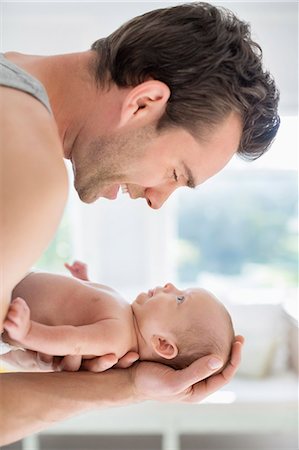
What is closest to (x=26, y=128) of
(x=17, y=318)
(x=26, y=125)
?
(x=26, y=125)

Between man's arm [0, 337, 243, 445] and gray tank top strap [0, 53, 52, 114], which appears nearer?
gray tank top strap [0, 53, 52, 114]

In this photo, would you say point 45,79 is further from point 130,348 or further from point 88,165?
point 130,348

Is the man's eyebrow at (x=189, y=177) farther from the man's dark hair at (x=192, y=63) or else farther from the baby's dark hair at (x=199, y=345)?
the baby's dark hair at (x=199, y=345)

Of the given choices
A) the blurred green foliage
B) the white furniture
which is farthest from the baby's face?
the blurred green foliage

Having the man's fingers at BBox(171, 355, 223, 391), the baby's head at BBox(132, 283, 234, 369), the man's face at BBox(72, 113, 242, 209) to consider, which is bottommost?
the man's fingers at BBox(171, 355, 223, 391)

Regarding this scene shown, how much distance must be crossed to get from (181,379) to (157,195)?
456 mm

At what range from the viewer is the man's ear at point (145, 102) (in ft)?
4.99

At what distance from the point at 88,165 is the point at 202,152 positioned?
27 centimetres

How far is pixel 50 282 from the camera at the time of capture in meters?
1.62

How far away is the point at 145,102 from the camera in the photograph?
1.56 meters

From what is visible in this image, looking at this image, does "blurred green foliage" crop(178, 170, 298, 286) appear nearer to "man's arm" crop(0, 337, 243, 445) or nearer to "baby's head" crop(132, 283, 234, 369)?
"baby's head" crop(132, 283, 234, 369)

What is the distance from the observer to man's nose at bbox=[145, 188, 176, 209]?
1.73 meters

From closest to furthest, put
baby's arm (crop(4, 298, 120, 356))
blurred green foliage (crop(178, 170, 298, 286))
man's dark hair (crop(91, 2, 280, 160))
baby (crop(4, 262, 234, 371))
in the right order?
1. baby's arm (crop(4, 298, 120, 356))
2. baby (crop(4, 262, 234, 371))
3. man's dark hair (crop(91, 2, 280, 160))
4. blurred green foliage (crop(178, 170, 298, 286))

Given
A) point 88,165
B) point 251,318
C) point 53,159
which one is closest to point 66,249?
point 251,318
